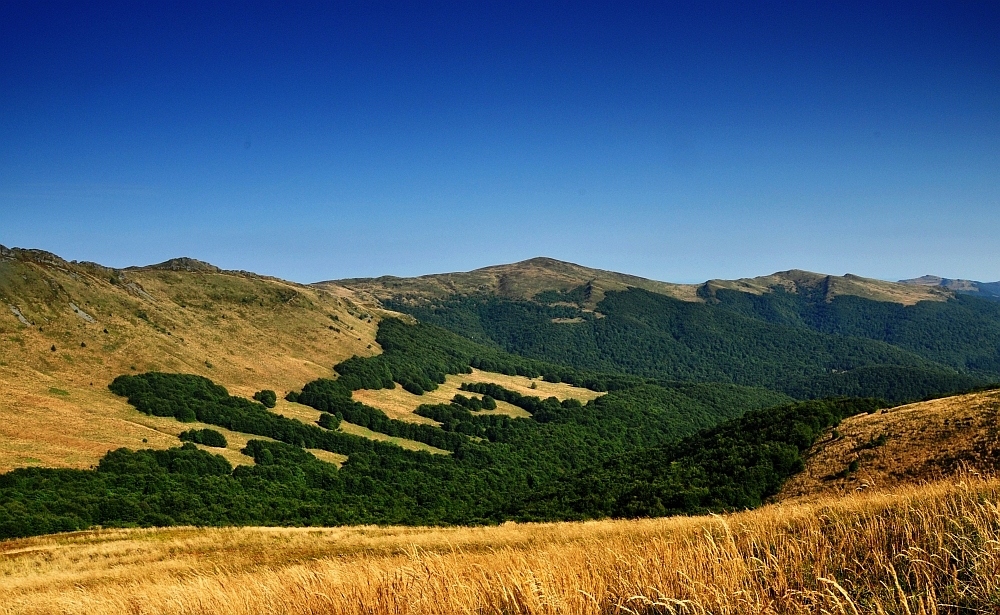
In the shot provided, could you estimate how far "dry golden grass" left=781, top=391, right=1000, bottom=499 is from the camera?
3569 centimetres

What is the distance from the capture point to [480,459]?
144 metres

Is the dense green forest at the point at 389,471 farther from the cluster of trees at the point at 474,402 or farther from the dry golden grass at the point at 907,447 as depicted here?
the cluster of trees at the point at 474,402

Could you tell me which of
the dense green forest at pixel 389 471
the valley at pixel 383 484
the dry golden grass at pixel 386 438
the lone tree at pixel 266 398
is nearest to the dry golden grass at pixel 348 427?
the dry golden grass at pixel 386 438

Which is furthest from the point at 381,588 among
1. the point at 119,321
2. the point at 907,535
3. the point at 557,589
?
the point at 119,321

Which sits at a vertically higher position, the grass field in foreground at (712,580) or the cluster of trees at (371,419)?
the grass field in foreground at (712,580)

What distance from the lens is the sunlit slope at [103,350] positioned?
295 feet

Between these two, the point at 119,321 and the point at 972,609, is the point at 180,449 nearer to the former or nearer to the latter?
the point at 119,321

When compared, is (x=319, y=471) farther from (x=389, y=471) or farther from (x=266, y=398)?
(x=266, y=398)

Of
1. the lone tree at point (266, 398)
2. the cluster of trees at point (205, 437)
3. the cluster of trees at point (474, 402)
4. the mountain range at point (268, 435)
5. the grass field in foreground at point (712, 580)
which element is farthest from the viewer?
the cluster of trees at point (474, 402)

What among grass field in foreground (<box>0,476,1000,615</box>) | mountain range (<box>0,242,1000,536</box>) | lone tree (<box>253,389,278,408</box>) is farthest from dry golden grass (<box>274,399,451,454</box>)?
grass field in foreground (<box>0,476,1000,615</box>)

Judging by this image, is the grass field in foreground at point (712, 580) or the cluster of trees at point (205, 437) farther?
the cluster of trees at point (205, 437)

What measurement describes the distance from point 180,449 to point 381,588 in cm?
10977

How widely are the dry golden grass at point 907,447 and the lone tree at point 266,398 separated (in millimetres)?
126068

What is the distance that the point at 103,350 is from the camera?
130 m
